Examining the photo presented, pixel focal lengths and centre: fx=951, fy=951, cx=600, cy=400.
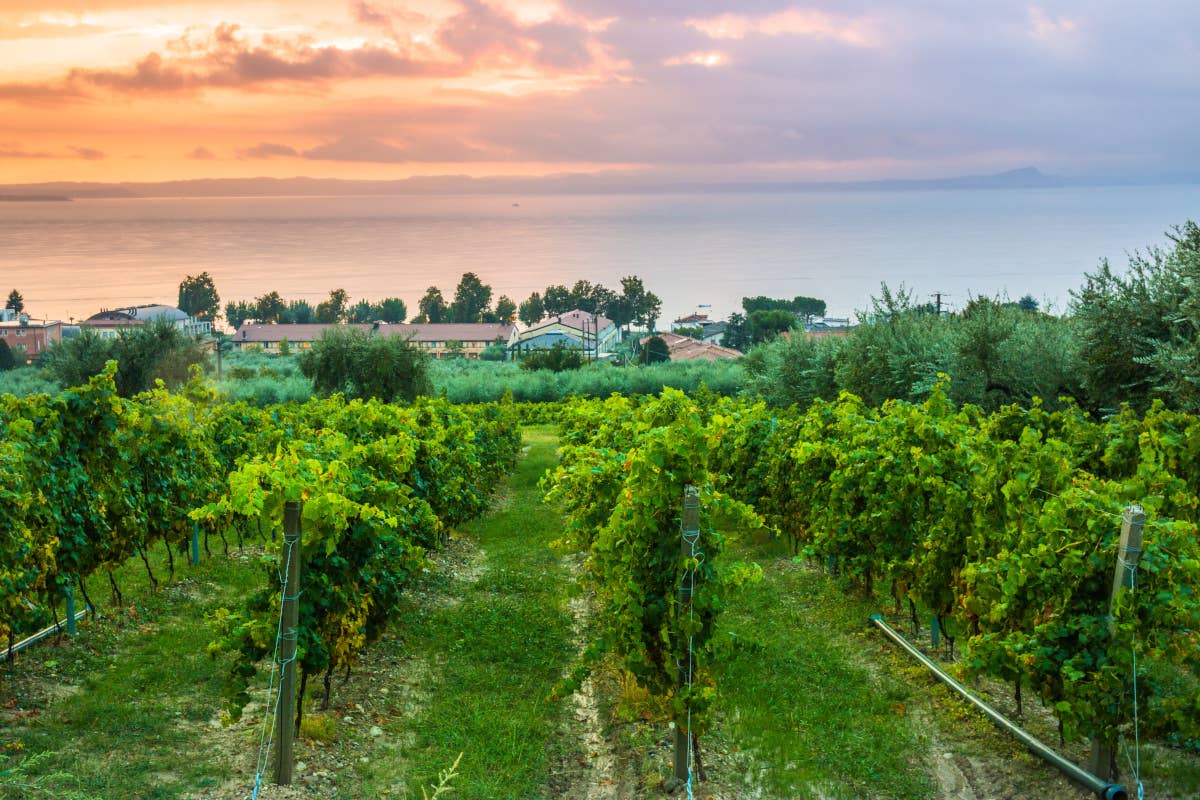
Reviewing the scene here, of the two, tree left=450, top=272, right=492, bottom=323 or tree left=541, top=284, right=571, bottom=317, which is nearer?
tree left=450, top=272, right=492, bottom=323

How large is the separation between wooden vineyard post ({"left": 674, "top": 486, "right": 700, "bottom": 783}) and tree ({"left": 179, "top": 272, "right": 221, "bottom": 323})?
157m

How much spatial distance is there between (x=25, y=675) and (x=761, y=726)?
265 inches

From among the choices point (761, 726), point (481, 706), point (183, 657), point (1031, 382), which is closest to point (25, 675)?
point (183, 657)

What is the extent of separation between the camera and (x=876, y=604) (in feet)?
39.1

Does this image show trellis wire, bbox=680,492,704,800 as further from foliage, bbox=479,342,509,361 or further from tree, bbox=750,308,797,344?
tree, bbox=750,308,797,344

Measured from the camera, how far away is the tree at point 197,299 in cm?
15100

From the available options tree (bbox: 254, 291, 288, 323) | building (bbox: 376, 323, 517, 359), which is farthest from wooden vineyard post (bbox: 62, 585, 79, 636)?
tree (bbox: 254, 291, 288, 323)

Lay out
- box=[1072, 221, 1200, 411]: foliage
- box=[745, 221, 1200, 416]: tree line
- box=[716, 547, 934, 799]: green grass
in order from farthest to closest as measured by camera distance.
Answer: box=[745, 221, 1200, 416]: tree line
box=[1072, 221, 1200, 411]: foliage
box=[716, 547, 934, 799]: green grass

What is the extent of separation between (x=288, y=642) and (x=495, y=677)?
327 cm

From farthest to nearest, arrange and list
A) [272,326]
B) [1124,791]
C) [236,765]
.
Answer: [272,326] < [236,765] < [1124,791]

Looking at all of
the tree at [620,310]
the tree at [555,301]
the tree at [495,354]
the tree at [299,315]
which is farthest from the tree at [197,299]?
the tree at [495,354]

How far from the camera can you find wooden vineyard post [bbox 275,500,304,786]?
6.80 metres

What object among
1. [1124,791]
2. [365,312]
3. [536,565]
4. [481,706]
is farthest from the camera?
[365,312]

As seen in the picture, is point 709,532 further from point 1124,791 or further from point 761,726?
point 1124,791
